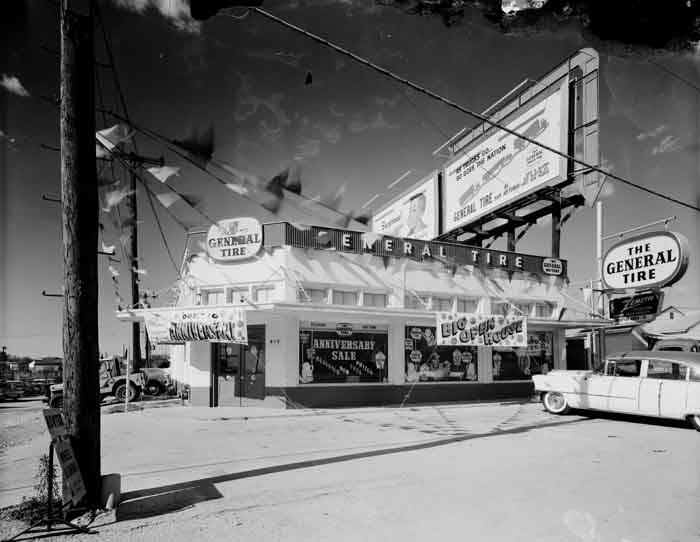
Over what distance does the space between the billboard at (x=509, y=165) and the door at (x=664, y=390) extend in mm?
8991

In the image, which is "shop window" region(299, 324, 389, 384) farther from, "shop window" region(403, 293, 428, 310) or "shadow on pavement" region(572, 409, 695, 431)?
"shadow on pavement" region(572, 409, 695, 431)

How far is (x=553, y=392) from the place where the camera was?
1448cm

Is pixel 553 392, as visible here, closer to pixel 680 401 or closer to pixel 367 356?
pixel 680 401

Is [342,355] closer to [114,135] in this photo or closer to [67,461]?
[114,135]

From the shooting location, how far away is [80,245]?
5.84 m

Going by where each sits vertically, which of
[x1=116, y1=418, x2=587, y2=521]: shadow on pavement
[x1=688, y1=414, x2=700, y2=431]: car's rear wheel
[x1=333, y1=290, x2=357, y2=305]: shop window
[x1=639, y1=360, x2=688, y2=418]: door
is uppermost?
[x1=333, y1=290, x2=357, y2=305]: shop window

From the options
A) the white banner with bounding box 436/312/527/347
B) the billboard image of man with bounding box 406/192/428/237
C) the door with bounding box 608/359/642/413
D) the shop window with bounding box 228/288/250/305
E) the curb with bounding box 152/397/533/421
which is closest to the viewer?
the door with bounding box 608/359/642/413

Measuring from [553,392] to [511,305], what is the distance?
5.87 m

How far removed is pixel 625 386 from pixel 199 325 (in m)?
11.3

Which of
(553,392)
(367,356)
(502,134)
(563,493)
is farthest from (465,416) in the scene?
(502,134)

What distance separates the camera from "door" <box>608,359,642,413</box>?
12.3 metres

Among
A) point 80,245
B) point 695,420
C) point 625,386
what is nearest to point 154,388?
point 80,245

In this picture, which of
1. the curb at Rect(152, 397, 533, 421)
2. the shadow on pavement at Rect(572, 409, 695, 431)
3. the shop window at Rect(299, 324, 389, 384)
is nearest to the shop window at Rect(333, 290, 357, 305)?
the shop window at Rect(299, 324, 389, 384)

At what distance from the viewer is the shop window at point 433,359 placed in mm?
17859
